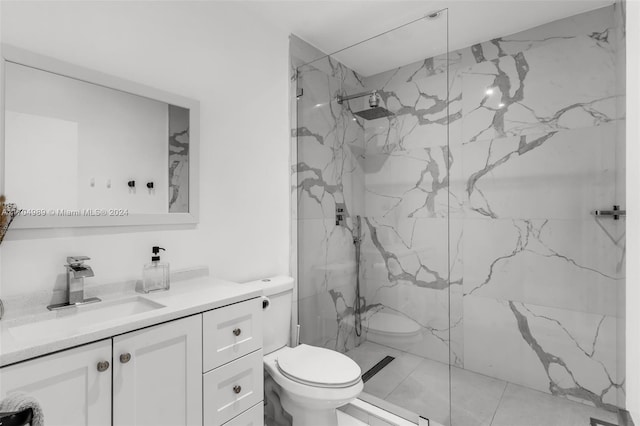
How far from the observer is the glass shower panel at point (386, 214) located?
188 cm

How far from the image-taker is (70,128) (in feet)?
4.28

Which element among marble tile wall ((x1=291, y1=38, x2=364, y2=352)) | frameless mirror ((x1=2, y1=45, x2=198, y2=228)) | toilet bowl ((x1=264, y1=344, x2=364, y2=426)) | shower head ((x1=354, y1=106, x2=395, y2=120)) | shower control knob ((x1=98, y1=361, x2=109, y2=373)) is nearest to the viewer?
shower control knob ((x1=98, y1=361, x2=109, y2=373))

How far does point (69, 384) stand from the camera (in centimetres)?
94

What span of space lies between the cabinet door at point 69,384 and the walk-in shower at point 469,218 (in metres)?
1.42

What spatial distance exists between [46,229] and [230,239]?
0.84 metres

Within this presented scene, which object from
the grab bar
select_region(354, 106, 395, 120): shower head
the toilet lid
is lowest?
the toilet lid

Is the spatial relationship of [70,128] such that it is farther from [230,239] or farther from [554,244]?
[554,244]

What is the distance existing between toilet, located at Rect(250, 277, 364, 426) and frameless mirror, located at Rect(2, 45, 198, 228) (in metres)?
0.69

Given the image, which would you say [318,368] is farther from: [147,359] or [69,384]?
[69,384]

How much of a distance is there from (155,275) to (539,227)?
2381 mm

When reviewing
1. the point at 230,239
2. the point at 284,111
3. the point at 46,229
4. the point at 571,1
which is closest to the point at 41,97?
the point at 46,229

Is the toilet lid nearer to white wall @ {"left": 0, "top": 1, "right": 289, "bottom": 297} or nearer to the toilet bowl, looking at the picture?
the toilet bowl

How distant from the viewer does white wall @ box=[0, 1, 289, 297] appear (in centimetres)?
125

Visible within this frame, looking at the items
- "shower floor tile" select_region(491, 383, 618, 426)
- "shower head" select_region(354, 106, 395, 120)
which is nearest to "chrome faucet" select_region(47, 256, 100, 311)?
"shower head" select_region(354, 106, 395, 120)
